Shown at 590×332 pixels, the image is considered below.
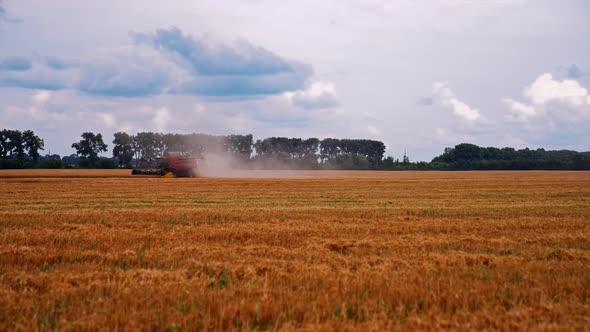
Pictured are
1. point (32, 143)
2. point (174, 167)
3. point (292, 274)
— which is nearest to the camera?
point (292, 274)

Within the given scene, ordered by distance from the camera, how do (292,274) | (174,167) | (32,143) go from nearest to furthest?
(292,274)
(174,167)
(32,143)

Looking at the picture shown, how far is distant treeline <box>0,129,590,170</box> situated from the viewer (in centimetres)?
7862

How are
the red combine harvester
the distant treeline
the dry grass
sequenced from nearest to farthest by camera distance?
the dry grass, the red combine harvester, the distant treeline

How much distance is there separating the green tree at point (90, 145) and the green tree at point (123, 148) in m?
2.42

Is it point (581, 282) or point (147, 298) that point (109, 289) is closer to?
point (147, 298)

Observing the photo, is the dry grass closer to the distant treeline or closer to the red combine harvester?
the red combine harvester

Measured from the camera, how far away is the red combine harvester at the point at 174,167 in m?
43.1

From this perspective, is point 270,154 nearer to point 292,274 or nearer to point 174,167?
point 174,167

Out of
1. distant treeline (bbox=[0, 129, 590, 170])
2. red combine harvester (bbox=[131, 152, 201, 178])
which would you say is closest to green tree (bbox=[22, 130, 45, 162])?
distant treeline (bbox=[0, 129, 590, 170])

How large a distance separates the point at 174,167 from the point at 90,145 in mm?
63343

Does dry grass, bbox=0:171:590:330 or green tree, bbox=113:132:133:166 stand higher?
green tree, bbox=113:132:133:166

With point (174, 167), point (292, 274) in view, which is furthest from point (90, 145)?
point (292, 274)

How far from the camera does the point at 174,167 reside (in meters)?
43.2

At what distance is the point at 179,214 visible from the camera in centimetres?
1478
